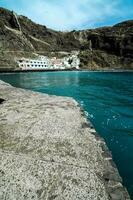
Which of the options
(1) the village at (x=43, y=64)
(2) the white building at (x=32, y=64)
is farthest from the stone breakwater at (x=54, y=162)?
(2) the white building at (x=32, y=64)

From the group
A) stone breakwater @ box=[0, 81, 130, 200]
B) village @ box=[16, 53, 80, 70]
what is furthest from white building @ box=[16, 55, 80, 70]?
stone breakwater @ box=[0, 81, 130, 200]

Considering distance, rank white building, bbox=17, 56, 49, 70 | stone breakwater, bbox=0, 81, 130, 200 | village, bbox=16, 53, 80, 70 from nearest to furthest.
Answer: stone breakwater, bbox=0, 81, 130, 200 < white building, bbox=17, 56, 49, 70 < village, bbox=16, 53, 80, 70

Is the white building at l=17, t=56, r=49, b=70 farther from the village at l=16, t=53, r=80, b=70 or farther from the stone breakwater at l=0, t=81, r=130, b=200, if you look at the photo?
the stone breakwater at l=0, t=81, r=130, b=200

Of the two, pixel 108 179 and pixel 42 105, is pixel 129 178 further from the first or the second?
pixel 42 105

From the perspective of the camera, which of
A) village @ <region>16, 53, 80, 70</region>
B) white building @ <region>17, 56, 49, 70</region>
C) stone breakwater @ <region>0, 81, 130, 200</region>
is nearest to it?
stone breakwater @ <region>0, 81, 130, 200</region>

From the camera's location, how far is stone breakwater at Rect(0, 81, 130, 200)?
199 inches

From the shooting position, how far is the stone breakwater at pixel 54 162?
504 centimetres

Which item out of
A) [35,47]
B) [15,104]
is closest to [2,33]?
[35,47]

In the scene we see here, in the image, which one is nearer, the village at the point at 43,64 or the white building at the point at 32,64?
the white building at the point at 32,64

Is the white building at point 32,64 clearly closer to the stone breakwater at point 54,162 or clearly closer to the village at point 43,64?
the village at point 43,64

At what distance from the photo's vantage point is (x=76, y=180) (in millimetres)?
5414

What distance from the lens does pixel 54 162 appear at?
6.21 metres

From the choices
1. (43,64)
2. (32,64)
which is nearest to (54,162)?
(32,64)

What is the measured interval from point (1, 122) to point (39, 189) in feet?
15.8
